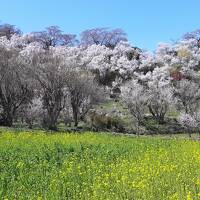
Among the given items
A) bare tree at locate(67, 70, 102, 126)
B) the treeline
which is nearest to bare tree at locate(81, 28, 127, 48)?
the treeline

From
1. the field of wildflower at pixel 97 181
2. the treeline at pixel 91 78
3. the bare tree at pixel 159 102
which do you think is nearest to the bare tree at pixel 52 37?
the treeline at pixel 91 78

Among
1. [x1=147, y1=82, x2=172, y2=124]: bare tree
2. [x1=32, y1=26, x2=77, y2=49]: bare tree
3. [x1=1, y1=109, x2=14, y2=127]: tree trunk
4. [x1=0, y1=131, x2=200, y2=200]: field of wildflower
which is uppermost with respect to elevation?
[x1=32, y1=26, x2=77, y2=49]: bare tree

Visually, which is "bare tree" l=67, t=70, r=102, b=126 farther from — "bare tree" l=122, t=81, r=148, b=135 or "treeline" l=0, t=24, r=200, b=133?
"bare tree" l=122, t=81, r=148, b=135

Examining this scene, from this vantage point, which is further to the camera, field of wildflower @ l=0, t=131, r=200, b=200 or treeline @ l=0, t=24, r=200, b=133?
treeline @ l=0, t=24, r=200, b=133

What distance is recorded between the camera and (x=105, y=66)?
81688 mm

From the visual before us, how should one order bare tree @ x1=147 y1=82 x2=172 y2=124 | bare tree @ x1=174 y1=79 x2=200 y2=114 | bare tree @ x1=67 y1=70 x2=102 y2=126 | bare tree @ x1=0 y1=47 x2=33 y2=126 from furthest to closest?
bare tree @ x1=174 y1=79 x2=200 y2=114
bare tree @ x1=147 y1=82 x2=172 y2=124
bare tree @ x1=67 y1=70 x2=102 y2=126
bare tree @ x1=0 y1=47 x2=33 y2=126

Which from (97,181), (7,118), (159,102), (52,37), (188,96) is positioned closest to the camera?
(97,181)

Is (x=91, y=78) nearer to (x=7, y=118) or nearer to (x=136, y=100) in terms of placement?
(x=136, y=100)

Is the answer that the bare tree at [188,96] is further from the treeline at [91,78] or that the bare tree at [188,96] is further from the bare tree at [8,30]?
the bare tree at [8,30]

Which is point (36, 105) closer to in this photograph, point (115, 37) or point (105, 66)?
point (105, 66)

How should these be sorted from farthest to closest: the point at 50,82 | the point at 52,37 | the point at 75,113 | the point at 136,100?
the point at 52,37, the point at 136,100, the point at 75,113, the point at 50,82

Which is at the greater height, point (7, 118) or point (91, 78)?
point (91, 78)

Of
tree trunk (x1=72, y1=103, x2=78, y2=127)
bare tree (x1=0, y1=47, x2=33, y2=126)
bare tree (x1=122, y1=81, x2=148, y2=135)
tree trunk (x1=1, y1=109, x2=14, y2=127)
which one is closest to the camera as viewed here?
tree trunk (x1=1, y1=109, x2=14, y2=127)

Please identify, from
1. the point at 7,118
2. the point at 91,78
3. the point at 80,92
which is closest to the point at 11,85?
the point at 7,118
